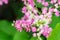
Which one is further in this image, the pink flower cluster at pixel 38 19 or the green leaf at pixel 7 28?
the green leaf at pixel 7 28

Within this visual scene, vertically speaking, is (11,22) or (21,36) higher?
(11,22)

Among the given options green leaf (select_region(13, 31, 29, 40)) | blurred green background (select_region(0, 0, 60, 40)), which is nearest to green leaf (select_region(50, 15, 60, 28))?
blurred green background (select_region(0, 0, 60, 40))

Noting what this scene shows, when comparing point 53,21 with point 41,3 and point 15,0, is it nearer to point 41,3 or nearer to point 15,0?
point 41,3

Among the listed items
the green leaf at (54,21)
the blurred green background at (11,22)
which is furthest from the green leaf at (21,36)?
the green leaf at (54,21)

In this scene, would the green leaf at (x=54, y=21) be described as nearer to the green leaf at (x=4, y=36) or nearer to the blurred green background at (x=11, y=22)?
the blurred green background at (x=11, y=22)

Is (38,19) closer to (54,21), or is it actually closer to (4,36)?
(54,21)

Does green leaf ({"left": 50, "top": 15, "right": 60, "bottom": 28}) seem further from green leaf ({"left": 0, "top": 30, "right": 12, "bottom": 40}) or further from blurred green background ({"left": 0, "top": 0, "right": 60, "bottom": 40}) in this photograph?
green leaf ({"left": 0, "top": 30, "right": 12, "bottom": 40})

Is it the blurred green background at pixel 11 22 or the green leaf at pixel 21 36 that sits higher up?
the blurred green background at pixel 11 22

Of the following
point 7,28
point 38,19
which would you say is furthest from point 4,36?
point 38,19
